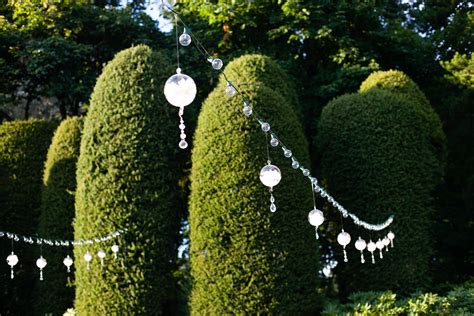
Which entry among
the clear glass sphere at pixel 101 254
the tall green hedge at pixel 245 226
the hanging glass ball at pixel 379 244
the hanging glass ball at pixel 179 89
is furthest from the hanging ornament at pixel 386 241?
the hanging glass ball at pixel 179 89

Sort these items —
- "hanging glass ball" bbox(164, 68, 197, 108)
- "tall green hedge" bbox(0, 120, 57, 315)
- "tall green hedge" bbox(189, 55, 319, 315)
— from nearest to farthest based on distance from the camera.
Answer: "hanging glass ball" bbox(164, 68, 197, 108), "tall green hedge" bbox(189, 55, 319, 315), "tall green hedge" bbox(0, 120, 57, 315)

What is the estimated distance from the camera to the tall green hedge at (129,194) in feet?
18.0

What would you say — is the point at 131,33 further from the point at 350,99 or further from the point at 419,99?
the point at 419,99

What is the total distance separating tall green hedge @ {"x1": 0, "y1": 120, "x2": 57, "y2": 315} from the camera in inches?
293

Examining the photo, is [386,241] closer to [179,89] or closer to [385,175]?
[385,175]

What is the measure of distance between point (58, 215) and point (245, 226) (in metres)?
3.18

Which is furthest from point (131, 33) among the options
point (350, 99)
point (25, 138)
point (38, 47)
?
point (350, 99)

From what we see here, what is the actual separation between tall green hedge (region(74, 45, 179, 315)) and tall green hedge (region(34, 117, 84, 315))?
1.08 metres

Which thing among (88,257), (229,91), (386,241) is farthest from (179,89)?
(386,241)

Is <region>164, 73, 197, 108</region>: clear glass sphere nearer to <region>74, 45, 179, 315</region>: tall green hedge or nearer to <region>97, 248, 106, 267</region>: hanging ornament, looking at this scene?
<region>74, 45, 179, 315</region>: tall green hedge

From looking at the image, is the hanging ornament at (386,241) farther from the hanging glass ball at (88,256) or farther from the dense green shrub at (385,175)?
the hanging glass ball at (88,256)

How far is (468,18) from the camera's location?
387 inches

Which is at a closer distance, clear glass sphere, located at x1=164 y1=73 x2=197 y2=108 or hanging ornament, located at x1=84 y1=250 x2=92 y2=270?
clear glass sphere, located at x1=164 y1=73 x2=197 y2=108

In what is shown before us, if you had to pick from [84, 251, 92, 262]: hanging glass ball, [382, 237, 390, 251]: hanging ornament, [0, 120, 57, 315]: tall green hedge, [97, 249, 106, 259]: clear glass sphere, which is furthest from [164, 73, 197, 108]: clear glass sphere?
[0, 120, 57, 315]: tall green hedge
